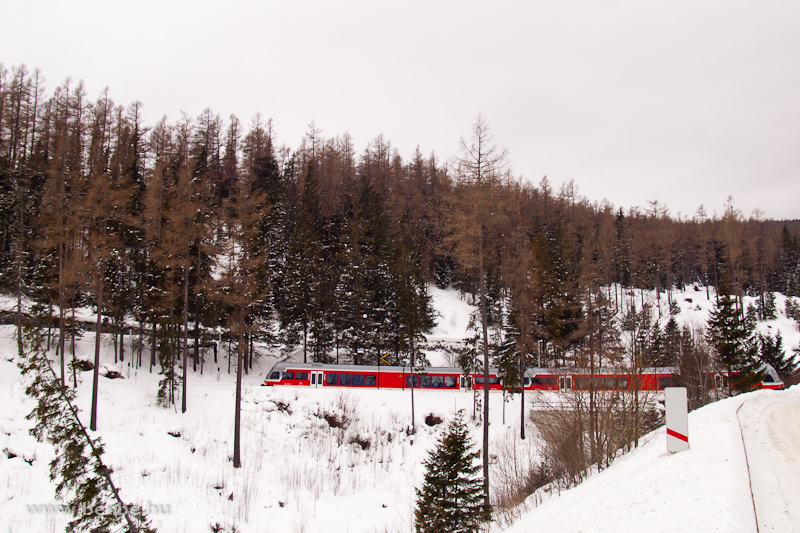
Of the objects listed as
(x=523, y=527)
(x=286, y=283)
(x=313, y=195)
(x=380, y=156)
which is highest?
(x=380, y=156)

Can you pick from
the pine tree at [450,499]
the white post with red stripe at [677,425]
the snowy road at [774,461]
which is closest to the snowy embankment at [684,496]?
the snowy road at [774,461]

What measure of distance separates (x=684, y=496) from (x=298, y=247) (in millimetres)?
35440

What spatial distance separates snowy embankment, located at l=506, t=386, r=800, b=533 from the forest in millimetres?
10251

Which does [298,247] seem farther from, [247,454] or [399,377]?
[247,454]

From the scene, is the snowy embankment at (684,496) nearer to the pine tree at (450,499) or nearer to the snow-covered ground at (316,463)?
the snow-covered ground at (316,463)

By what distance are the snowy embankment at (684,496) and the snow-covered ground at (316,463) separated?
2 cm

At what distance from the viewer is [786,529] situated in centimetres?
450

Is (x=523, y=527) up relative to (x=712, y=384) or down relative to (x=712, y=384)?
up

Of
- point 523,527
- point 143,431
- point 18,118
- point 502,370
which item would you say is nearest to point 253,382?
point 143,431

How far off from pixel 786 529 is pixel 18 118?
59492mm

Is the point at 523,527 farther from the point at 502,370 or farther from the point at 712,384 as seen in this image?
the point at 712,384

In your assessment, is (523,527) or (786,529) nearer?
(786,529)

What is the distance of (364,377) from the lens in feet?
100

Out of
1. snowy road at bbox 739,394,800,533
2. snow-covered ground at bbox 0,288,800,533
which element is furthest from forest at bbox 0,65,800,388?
snowy road at bbox 739,394,800,533
